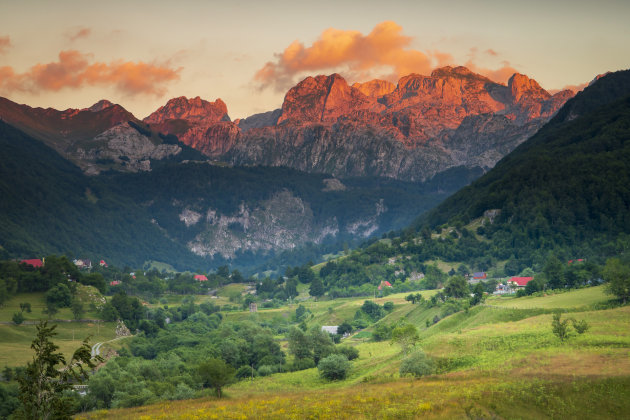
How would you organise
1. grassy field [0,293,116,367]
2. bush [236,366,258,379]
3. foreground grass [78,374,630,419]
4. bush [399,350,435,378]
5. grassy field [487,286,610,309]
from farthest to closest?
grassy field [0,293,116,367]
bush [236,366,258,379]
grassy field [487,286,610,309]
bush [399,350,435,378]
foreground grass [78,374,630,419]

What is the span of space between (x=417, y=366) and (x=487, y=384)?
72.4ft

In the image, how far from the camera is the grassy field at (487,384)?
64.8 meters

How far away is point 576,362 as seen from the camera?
78938 mm

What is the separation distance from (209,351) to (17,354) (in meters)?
48.8

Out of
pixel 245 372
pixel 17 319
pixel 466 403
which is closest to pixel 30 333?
pixel 17 319

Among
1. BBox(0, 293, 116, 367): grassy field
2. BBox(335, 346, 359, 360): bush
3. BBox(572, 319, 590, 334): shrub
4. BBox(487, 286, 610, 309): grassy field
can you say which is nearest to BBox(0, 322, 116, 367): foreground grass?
BBox(0, 293, 116, 367): grassy field

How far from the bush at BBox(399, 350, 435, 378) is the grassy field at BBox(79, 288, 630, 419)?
1.94 m

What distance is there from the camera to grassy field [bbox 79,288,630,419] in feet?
212

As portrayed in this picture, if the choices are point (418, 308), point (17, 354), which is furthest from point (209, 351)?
point (418, 308)

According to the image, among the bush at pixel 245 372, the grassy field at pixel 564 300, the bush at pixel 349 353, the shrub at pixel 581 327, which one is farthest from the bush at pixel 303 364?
the shrub at pixel 581 327

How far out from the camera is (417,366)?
9338cm

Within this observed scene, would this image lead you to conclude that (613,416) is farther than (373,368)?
No

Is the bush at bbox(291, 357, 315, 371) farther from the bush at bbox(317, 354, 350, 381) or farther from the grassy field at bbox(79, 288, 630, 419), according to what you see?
the bush at bbox(317, 354, 350, 381)

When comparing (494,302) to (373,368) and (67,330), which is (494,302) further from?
(67,330)
